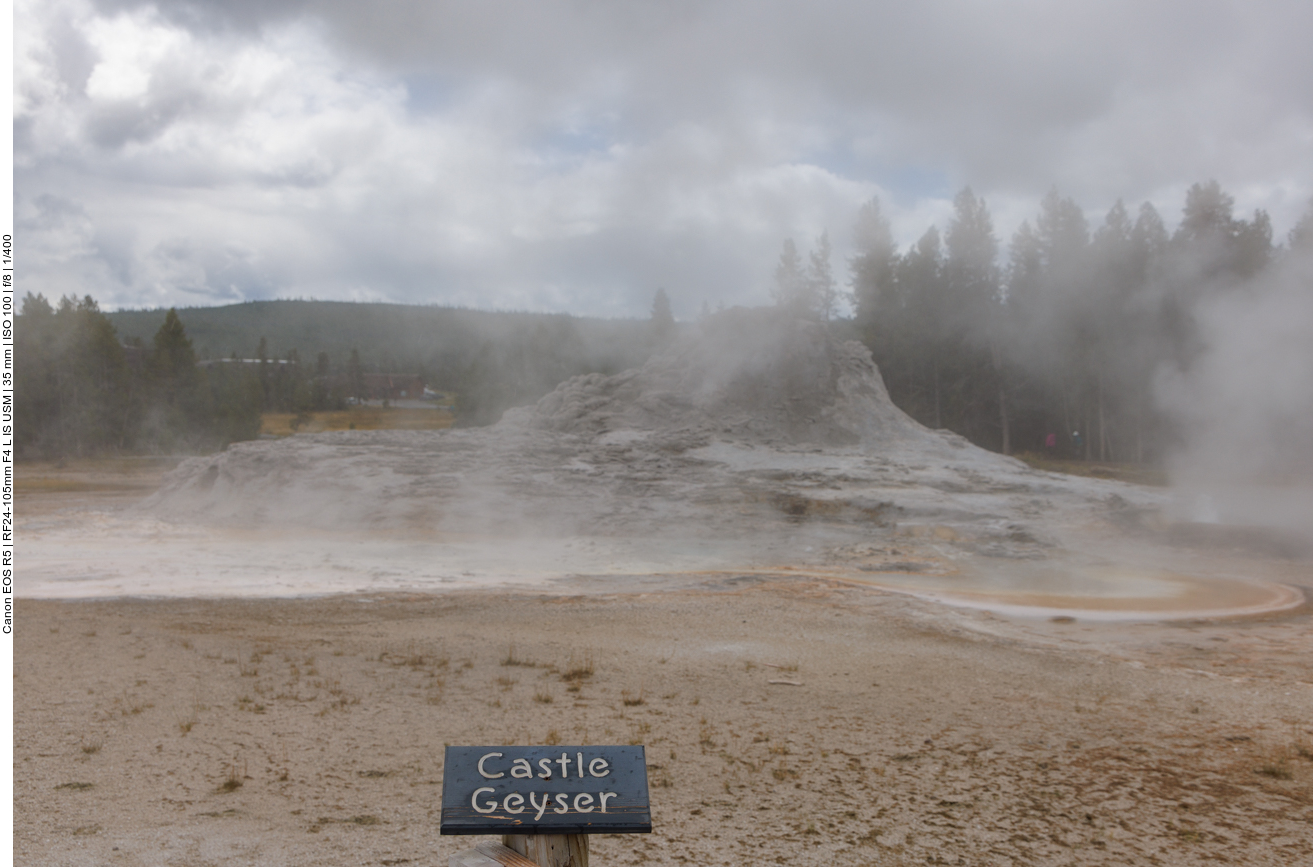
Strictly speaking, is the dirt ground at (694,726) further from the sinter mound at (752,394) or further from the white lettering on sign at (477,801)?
the sinter mound at (752,394)

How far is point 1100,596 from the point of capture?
10.3m

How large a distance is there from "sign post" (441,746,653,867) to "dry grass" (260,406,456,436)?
32.5 m

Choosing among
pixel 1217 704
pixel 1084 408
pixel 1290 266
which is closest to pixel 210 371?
pixel 1084 408

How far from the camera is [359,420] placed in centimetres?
3656

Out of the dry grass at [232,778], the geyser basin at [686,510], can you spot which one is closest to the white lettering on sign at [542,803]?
the dry grass at [232,778]

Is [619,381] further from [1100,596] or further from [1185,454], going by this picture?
[1185,454]

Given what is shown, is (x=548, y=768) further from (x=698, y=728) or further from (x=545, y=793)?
(x=698, y=728)

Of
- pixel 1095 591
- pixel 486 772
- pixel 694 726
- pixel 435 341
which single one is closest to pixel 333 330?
pixel 435 341

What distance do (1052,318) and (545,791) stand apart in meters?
31.1

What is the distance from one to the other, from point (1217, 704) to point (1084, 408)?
27.4 metres

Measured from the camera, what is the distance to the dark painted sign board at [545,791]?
2.22 m

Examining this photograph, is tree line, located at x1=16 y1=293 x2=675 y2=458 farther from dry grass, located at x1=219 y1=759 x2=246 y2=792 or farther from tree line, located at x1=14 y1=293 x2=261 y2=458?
dry grass, located at x1=219 y1=759 x2=246 y2=792

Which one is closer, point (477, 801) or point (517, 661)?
point (477, 801)

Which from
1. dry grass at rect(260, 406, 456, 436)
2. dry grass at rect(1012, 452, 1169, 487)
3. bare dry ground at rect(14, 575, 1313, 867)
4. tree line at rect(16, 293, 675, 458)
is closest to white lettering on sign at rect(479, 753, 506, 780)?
bare dry ground at rect(14, 575, 1313, 867)
